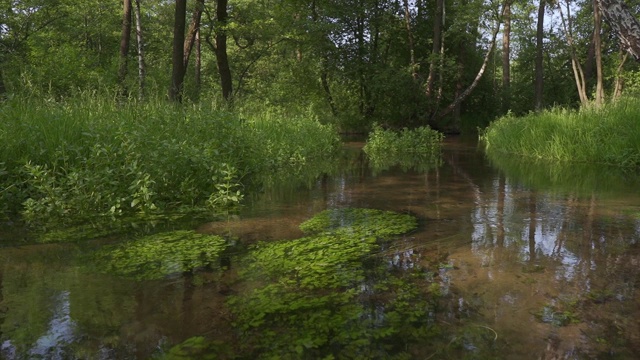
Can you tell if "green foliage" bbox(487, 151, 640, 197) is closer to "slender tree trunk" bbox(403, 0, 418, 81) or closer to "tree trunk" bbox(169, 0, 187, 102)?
"tree trunk" bbox(169, 0, 187, 102)

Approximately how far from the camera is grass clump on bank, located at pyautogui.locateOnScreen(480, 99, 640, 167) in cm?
859

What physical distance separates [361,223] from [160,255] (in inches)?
71.1

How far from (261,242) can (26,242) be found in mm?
1837

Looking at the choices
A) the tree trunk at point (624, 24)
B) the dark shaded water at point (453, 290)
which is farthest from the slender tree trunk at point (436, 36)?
the dark shaded water at point (453, 290)

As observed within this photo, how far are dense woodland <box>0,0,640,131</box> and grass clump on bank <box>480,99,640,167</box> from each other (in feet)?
25.8

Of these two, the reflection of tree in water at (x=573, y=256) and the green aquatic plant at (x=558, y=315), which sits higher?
the reflection of tree in water at (x=573, y=256)

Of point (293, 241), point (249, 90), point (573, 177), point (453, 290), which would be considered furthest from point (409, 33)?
point (453, 290)

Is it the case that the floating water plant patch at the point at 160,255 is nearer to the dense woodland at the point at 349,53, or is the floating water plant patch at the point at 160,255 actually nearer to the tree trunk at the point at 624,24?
the tree trunk at the point at 624,24

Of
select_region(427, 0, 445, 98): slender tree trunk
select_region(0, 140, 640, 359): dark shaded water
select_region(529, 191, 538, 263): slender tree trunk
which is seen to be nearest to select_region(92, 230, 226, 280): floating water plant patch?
select_region(0, 140, 640, 359): dark shaded water

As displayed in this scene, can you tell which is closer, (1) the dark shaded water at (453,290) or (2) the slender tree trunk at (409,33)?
(1) the dark shaded water at (453,290)

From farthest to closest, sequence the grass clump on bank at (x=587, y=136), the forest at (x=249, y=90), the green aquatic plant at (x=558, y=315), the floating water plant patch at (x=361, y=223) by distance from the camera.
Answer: the grass clump on bank at (x=587, y=136)
the forest at (x=249, y=90)
the floating water plant patch at (x=361, y=223)
the green aquatic plant at (x=558, y=315)

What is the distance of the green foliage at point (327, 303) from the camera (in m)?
1.99

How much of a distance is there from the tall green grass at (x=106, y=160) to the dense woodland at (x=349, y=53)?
11.1 meters

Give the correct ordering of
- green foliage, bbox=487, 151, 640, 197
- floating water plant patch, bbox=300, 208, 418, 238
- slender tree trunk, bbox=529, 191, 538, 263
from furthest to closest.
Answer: green foliage, bbox=487, 151, 640, 197, floating water plant patch, bbox=300, 208, 418, 238, slender tree trunk, bbox=529, 191, 538, 263
